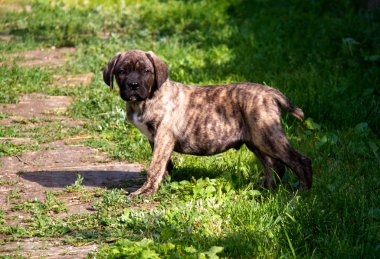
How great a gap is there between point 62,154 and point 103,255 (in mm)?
3240

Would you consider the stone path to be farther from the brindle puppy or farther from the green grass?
the brindle puppy

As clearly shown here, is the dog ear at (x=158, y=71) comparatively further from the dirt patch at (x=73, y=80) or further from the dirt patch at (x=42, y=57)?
the dirt patch at (x=42, y=57)

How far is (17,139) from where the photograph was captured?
353 inches

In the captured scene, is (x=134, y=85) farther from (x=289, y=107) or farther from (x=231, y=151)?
(x=231, y=151)

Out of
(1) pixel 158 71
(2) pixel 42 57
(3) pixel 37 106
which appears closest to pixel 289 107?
(1) pixel 158 71

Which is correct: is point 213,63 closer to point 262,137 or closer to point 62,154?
point 62,154

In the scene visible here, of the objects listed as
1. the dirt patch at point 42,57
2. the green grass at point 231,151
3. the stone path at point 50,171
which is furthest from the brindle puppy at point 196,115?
the dirt patch at point 42,57

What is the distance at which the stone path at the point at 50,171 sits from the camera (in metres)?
5.89

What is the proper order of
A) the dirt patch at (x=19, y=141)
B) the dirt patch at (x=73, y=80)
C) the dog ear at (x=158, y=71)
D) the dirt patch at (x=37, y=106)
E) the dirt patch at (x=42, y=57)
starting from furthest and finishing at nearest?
the dirt patch at (x=42, y=57) < the dirt patch at (x=73, y=80) < the dirt patch at (x=37, y=106) < the dirt patch at (x=19, y=141) < the dog ear at (x=158, y=71)

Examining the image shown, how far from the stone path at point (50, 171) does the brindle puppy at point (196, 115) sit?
668mm

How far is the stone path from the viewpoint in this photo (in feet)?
19.3

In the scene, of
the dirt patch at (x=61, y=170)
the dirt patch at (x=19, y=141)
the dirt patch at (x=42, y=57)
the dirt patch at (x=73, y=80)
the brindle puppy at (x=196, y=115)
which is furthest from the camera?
the dirt patch at (x=42, y=57)

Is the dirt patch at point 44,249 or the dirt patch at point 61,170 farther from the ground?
the dirt patch at point 44,249

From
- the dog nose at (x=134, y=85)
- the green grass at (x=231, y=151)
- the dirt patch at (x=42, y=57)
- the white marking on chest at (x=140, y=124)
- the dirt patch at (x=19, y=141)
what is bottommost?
the dirt patch at (x=42, y=57)
